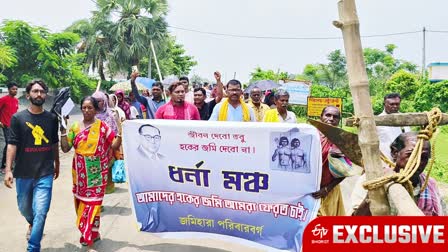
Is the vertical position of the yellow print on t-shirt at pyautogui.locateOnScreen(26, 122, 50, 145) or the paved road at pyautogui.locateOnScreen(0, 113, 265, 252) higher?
the yellow print on t-shirt at pyautogui.locateOnScreen(26, 122, 50, 145)

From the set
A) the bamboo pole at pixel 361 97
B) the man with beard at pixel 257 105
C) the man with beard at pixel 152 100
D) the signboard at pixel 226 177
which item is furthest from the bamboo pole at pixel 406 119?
the man with beard at pixel 152 100

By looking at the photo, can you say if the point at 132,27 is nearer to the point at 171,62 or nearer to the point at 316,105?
the point at 171,62

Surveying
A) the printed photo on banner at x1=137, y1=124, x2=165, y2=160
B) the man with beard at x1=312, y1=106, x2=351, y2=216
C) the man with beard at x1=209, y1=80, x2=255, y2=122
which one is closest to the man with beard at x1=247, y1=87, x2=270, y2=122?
the man with beard at x1=209, y1=80, x2=255, y2=122

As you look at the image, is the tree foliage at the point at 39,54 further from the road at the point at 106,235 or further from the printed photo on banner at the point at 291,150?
the printed photo on banner at the point at 291,150

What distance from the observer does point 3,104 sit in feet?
26.9

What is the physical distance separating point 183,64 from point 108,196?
5538 cm

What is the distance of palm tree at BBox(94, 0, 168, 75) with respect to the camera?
32.9 m

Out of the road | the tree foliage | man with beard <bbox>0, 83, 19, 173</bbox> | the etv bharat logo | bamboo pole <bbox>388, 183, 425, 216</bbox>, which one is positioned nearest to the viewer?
the etv bharat logo

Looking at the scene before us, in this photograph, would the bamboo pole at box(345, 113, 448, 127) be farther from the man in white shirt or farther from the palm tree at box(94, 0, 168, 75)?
the palm tree at box(94, 0, 168, 75)

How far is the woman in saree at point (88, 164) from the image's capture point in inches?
172

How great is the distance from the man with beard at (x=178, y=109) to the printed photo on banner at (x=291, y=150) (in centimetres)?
190

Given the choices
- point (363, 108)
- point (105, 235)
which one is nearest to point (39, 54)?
point (105, 235)

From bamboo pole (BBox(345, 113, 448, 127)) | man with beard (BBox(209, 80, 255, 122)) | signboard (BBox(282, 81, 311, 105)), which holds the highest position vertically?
signboard (BBox(282, 81, 311, 105))

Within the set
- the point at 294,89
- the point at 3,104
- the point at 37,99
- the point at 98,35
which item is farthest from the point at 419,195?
the point at 98,35
